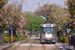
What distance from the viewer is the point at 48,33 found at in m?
26.4

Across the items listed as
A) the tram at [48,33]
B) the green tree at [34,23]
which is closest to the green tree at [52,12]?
the tram at [48,33]

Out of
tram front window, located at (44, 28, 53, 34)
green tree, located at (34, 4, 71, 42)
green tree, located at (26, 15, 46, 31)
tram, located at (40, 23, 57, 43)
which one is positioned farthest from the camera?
green tree, located at (26, 15, 46, 31)

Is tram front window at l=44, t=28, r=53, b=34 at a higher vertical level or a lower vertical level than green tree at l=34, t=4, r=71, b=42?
lower

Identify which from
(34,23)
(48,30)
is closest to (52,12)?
(48,30)

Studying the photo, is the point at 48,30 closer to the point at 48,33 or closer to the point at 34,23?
the point at 48,33

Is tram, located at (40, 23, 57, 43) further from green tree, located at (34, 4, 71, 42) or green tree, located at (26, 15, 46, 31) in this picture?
green tree, located at (26, 15, 46, 31)

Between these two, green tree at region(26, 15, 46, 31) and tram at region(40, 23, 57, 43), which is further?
green tree at region(26, 15, 46, 31)

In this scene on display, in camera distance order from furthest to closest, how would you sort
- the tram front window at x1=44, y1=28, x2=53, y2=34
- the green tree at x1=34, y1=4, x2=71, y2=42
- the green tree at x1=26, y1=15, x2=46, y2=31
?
the green tree at x1=26, y1=15, x2=46, y2=31
the green tree at x1=34, y1=4, x2=71, y2=42
the tram front window at x1=44, y1=28, x2=53, y2=34

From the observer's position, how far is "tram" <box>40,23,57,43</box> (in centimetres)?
2630

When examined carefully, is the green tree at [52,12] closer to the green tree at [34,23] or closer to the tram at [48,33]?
the tram at [48,33]

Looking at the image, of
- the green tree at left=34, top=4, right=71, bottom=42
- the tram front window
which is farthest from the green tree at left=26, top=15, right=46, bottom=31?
the tram front window

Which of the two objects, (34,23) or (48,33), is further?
(34,23)

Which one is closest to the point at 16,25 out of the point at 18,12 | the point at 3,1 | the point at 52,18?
the point at 18,12

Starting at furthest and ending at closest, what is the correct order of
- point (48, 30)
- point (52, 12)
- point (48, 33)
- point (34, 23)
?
point (34, 23) → point (52, 12) → point (48, 30) → point (48, 33)
